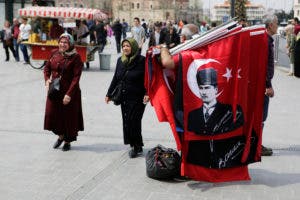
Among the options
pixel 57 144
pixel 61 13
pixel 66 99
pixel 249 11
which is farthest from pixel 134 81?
pixel 249 11

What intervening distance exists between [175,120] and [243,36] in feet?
3.59

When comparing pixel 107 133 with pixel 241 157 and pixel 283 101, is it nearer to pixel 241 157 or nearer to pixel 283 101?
pixel 241 157

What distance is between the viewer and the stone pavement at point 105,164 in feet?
16.4

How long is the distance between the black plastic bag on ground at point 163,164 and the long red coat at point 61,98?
1.53 meters

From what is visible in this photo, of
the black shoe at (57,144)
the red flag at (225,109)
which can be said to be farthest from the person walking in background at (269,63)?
the black shoe at (57,144)

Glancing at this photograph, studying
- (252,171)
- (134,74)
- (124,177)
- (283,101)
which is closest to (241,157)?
(252,171)

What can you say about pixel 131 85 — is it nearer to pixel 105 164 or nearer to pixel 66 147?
pixel 105 164

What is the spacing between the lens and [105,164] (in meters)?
6.06

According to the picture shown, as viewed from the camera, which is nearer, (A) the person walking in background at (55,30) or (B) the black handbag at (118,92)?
(B) the black handbag at (118,92)

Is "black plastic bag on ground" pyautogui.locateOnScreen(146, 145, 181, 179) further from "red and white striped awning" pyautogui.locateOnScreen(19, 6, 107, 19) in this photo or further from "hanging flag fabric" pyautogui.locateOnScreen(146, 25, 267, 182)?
"red and white striped awning" pyautogui.locateOnScreen(19, 6, 107, 19)

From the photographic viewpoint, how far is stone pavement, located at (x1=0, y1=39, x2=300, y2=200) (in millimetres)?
5004

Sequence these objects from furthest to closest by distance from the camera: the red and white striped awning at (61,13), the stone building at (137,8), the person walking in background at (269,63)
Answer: the stone building at (137,8) < the red and white striped awning at (61,13) < the person walking in background at (269,63)

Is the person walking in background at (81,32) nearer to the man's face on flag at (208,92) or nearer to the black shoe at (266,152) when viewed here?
the black shoe at (266,152)

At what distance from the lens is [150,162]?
543 cm
